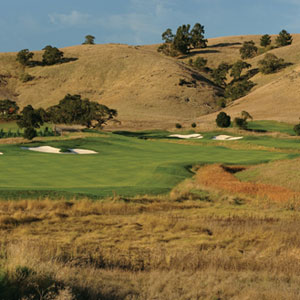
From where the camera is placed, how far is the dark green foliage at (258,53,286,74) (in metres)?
148

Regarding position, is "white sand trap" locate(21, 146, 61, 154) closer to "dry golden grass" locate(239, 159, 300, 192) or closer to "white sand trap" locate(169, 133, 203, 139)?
"dry golden grass" locate(239, 159, 300, 192)

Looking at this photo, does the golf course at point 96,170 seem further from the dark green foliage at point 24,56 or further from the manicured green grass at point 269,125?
the dark green foliage at point 24,56

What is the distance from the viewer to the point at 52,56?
16525 cm

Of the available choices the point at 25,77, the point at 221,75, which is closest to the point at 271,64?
the point at 221,75

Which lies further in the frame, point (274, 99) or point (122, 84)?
point (122, 84)

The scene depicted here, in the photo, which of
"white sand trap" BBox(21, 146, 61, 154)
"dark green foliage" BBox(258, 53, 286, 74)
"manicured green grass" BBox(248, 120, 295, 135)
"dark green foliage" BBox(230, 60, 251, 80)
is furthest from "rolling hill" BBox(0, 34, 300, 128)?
"white sand trap" BBox(21, 146, 61, 154)

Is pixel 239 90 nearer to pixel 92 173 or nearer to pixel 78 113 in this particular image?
pixel 78 113

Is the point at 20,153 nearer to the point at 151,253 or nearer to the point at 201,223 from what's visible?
the point at 201,223

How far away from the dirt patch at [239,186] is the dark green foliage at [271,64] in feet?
412

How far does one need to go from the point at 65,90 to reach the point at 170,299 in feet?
477

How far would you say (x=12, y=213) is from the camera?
16.5 m

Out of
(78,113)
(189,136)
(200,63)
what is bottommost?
(189,136)

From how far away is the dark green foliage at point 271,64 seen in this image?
484ft

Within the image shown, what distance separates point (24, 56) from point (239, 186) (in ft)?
505
